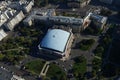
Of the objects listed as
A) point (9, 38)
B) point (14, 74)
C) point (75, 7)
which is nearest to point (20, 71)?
point (14, 74)

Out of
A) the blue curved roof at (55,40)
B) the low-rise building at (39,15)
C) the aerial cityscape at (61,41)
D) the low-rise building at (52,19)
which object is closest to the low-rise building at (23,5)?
the aerial cityscape at (61,41)

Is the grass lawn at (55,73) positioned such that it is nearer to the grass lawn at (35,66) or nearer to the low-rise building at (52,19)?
the grass lawn at (35,66)

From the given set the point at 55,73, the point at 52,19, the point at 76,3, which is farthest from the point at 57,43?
the point at 76,3

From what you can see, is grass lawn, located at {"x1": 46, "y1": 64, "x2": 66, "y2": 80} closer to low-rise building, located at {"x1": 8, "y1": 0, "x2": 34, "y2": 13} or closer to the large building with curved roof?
the large building with curved roof

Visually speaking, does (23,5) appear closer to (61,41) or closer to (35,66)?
(61,41)

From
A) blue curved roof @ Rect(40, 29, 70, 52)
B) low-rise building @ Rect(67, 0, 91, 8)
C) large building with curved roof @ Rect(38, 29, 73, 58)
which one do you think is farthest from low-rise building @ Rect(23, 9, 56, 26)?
large building with curved roof @ Rect(38, 29, 73, 58)

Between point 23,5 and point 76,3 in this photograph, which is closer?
point 76,3

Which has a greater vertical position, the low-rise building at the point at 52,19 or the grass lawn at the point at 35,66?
the low-rise building at the point at 52,19
